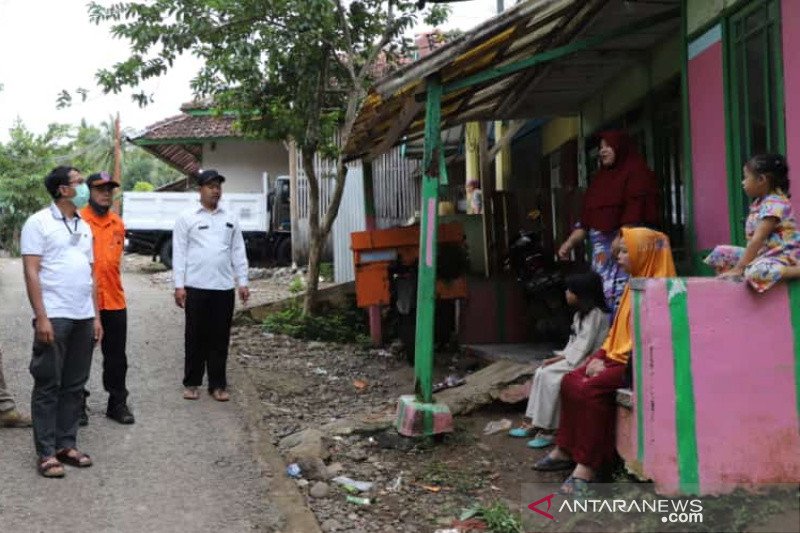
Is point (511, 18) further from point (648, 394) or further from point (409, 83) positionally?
point (648, 394)

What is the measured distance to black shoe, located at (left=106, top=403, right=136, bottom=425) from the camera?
5.97 m

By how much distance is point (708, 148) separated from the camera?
18.3 feet

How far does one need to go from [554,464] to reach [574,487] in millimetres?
535

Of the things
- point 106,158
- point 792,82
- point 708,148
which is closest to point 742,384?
point 792,82

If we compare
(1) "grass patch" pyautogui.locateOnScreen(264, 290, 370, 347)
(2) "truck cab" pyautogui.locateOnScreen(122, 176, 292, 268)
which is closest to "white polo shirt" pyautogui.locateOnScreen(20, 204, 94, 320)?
(1) "grass patch" pyautogui.locateOnScreen(264, 290, 370, 347)

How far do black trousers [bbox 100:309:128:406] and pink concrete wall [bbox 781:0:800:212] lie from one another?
439 centimetres

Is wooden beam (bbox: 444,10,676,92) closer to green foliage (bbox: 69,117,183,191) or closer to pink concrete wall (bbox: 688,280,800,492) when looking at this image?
pink concrete wall (bbox: 688,280,800,492)

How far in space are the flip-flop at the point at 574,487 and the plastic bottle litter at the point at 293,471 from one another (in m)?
1.62

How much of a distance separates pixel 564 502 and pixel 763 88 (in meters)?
2.63

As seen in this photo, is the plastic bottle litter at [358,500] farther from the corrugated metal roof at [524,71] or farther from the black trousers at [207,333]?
the corrugated metal roof at [524,71]

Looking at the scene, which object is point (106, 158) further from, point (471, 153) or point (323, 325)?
point (323, 325)

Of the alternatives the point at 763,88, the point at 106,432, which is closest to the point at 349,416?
the point at 106,432

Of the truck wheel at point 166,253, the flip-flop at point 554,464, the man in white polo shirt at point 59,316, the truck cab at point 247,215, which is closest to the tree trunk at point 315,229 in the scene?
the man in white polo shirt at point 59,316

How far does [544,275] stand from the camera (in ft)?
25.1
